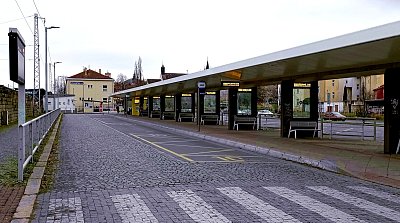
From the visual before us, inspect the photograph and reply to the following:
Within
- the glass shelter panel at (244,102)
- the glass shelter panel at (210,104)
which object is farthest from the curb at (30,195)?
the glass shelter panel at (210,104)

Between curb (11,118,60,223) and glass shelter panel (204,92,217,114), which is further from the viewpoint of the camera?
glass shelter panel (204,92,217,114)

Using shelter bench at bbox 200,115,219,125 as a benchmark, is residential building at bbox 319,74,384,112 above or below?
above

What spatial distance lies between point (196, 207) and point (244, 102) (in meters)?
23.4

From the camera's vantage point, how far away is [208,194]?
8.53 metres

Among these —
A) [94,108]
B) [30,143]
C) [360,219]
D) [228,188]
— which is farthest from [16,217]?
[94,108]

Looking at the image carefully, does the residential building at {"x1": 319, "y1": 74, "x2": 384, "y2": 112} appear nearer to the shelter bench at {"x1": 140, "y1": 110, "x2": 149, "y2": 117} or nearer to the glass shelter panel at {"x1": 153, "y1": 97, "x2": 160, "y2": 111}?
the shelter bench at {"x1": 140, "y1": 110, "x2": 149, "y2": 117}

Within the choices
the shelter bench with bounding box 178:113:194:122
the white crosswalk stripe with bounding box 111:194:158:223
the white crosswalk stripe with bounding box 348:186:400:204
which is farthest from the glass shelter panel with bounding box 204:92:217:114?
the white crosswalk stripe with bounding box 111:194:158:223

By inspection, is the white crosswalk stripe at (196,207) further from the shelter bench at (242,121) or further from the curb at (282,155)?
the shelter bench at (242,121)

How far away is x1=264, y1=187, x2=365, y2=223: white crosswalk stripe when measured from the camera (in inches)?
272

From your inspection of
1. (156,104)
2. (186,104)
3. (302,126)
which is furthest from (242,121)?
(156,104)

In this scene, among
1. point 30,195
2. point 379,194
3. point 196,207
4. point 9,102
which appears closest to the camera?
point 196,207

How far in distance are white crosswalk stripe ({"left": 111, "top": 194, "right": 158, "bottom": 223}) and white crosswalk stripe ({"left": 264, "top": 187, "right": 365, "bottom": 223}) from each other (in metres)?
2.56

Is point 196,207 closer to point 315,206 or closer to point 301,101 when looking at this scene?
point 315,206

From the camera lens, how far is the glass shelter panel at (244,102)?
1200 inches
